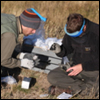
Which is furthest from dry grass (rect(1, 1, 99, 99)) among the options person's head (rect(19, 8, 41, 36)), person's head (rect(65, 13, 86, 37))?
person's head (rect(19, 8, 41, 36))

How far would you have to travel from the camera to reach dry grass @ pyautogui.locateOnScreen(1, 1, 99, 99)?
3396 millimetres

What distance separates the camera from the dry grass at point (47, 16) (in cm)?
340

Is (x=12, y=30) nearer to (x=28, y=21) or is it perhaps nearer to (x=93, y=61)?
(x=28, y=21)

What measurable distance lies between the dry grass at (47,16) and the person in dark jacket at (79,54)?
36 centimetres

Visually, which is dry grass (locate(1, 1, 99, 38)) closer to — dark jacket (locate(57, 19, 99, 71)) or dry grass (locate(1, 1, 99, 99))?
dry grass (locate(1, 1, 99, 99))

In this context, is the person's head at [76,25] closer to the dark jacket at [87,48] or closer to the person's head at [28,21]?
the dark jacket at [87,48]

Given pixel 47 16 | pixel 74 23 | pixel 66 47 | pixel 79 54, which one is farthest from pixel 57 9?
pixel 74 23

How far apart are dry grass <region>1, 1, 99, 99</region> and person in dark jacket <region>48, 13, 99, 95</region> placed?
36cm

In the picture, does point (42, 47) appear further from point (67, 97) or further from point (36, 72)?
point (67, 97)

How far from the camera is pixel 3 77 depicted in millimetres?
3855

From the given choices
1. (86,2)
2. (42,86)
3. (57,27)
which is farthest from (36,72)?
(86,2)

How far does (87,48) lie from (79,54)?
0.23 metres

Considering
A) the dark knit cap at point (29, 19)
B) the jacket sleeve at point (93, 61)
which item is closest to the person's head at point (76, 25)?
the jacket sleeve at point (93, 61)

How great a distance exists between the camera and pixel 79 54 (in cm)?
340
